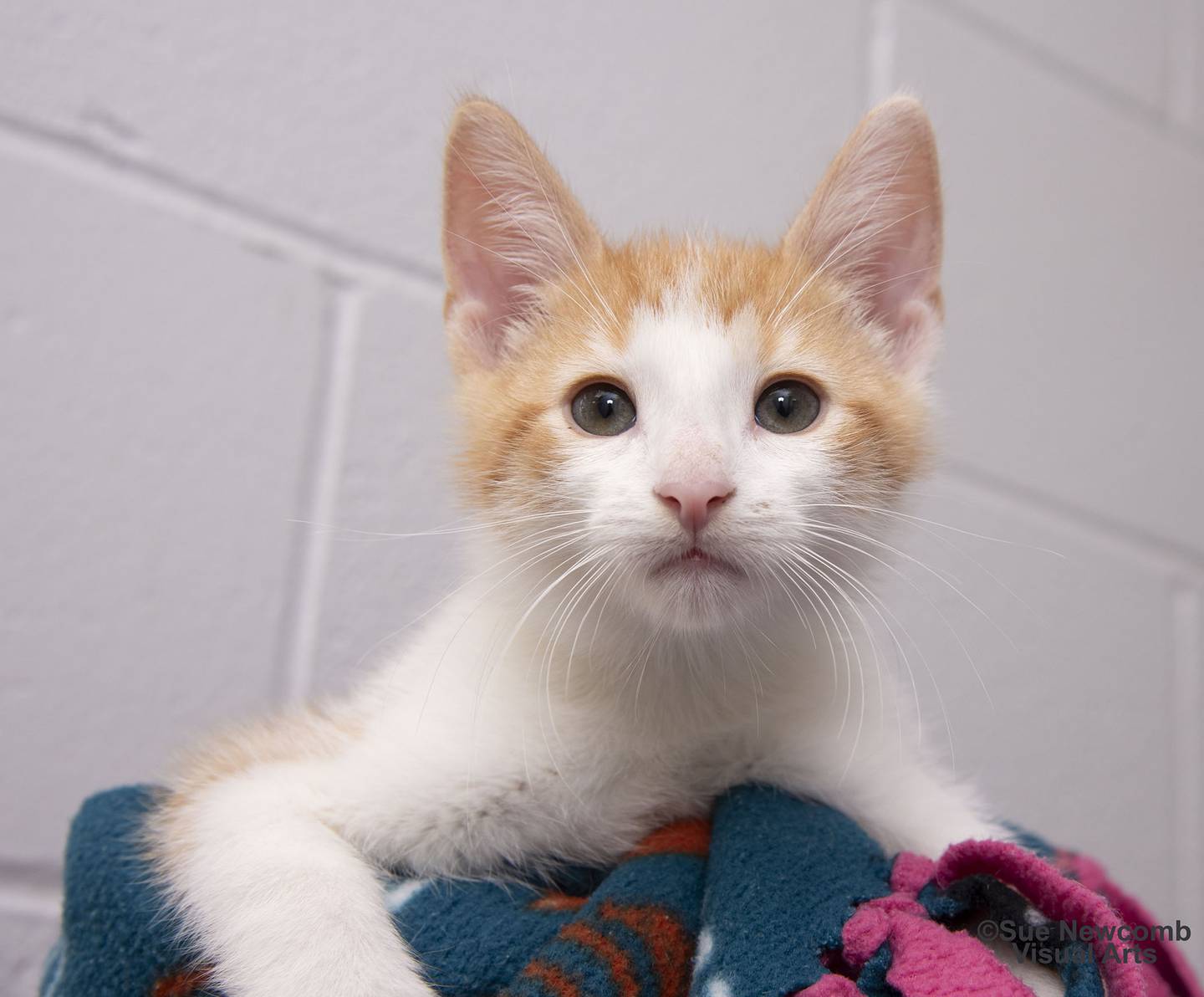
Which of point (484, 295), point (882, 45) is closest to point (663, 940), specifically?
point (484, 295)

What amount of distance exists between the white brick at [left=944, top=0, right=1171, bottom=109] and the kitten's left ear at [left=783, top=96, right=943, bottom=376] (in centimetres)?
101

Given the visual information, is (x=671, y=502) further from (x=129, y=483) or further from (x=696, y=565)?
(x=129, y=483)

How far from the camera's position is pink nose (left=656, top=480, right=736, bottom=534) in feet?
A: 2.31

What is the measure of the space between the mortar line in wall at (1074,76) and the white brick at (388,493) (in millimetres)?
1055

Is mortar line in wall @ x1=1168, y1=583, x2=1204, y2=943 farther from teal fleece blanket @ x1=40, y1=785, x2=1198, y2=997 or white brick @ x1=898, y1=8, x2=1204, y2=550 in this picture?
teal fleece blanket @ x1=40, y1=785, x2=1198, y2=997

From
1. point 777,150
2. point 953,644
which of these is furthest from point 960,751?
point 777,150

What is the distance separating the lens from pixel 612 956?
24.7 inches

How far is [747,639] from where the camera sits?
876 millimetres

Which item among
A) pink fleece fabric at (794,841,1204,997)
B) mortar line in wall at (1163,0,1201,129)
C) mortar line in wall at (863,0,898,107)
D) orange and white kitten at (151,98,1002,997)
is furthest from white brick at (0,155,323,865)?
mortar line in wall at (1163,0,1201,129)

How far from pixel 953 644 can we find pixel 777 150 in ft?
2.69

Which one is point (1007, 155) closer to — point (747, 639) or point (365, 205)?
point (365, 205)

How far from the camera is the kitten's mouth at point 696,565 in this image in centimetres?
74

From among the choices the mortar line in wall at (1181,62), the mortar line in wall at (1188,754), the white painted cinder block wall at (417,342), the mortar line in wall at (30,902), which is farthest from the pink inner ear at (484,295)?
the mortar line in wall at (1181,62)

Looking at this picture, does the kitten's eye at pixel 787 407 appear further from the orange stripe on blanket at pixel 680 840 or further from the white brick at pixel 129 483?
the white brick at pixel 129 483
